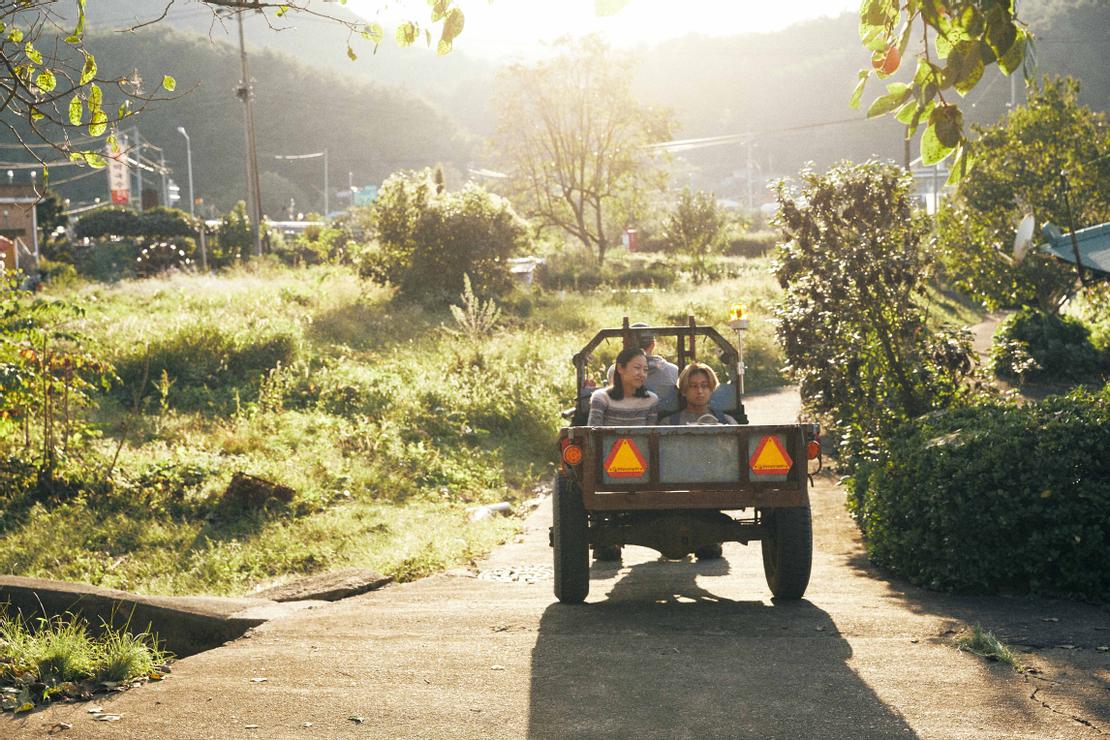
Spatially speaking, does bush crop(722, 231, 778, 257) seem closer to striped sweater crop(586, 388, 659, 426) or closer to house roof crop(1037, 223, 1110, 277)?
house roof crop(1037, 223, 1110, 277)

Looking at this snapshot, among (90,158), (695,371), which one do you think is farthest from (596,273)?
(90,158)

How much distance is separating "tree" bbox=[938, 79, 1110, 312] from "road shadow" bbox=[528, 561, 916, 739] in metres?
18.1

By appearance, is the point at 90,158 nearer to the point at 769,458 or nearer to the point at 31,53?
the point at 31,53

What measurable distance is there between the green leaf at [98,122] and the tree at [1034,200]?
2071 centimetres

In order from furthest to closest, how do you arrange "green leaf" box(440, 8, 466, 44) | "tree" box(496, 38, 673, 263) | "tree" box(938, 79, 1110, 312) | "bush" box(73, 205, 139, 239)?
1. "tree" box(496, 38, 673, 263)
2. "bush" box(73, 205, 139, 239)
3. "tree" box(938, 79, 1110, 312)
4. "green leaf" box(440, 8, 466, 44)

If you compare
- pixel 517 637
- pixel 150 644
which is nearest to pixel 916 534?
pixel 517 637

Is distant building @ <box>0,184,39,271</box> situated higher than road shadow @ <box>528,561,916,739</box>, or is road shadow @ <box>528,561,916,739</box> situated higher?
distant building @ <box>0,184,39,271</box>

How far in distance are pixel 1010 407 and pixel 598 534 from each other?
3.29 m

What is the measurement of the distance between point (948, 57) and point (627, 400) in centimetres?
471

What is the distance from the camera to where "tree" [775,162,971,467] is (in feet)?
41.7

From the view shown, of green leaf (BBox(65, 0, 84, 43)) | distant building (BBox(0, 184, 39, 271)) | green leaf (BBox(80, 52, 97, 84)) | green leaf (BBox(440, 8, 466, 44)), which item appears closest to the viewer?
green leaf (BBox(65, 0, 84, 43))

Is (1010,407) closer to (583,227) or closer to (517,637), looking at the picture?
(517,637)

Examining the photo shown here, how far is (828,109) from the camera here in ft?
554

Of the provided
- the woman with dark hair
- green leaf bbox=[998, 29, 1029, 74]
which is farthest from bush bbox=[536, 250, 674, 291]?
green leaf bbox=[998, 29, 1029, 74]
